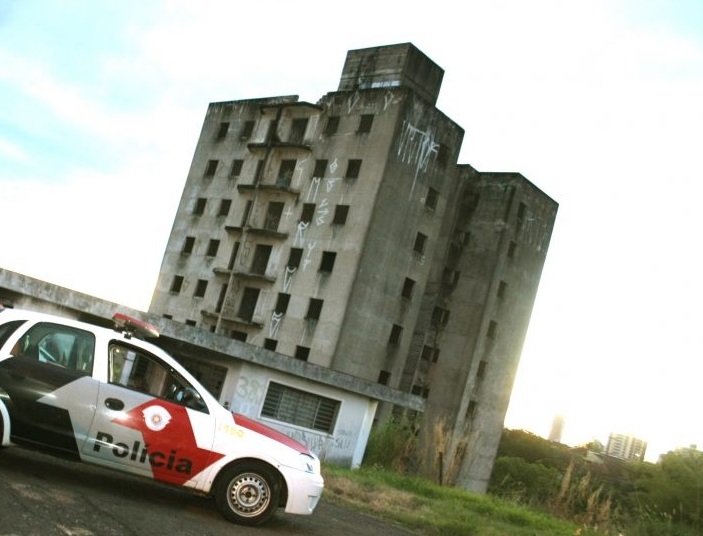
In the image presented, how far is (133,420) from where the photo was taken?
26.6 ft

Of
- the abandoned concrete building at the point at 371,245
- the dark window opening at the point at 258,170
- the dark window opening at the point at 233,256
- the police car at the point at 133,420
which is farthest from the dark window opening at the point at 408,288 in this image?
the police car at the point at 133,420

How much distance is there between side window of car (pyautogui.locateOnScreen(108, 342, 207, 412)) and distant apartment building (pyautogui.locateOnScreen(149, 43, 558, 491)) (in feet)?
98.5

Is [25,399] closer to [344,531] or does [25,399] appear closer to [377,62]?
[344,531]

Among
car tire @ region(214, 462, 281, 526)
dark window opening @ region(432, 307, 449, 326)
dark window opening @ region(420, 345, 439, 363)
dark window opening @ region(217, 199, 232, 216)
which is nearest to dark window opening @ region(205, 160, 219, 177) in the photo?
dark window opening @ region(217, 199, 232, 216)

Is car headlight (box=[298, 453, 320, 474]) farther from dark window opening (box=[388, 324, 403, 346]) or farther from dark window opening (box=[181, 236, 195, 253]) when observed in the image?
dark window opening (box=[181, 236, 195, 253])

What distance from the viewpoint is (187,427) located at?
8219 millimetres

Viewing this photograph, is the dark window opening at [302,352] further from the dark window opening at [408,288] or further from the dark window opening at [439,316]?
the dark window opening at [439,316]

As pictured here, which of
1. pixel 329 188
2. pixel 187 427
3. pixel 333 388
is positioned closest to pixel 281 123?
pixel 329 188

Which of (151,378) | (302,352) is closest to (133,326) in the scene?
(151,378)

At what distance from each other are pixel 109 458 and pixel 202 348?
1472 centimetres

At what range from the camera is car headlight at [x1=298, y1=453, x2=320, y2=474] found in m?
8.54

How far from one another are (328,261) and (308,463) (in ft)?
107

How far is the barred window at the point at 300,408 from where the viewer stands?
901 inches

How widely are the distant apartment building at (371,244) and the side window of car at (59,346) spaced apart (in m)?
30.5
